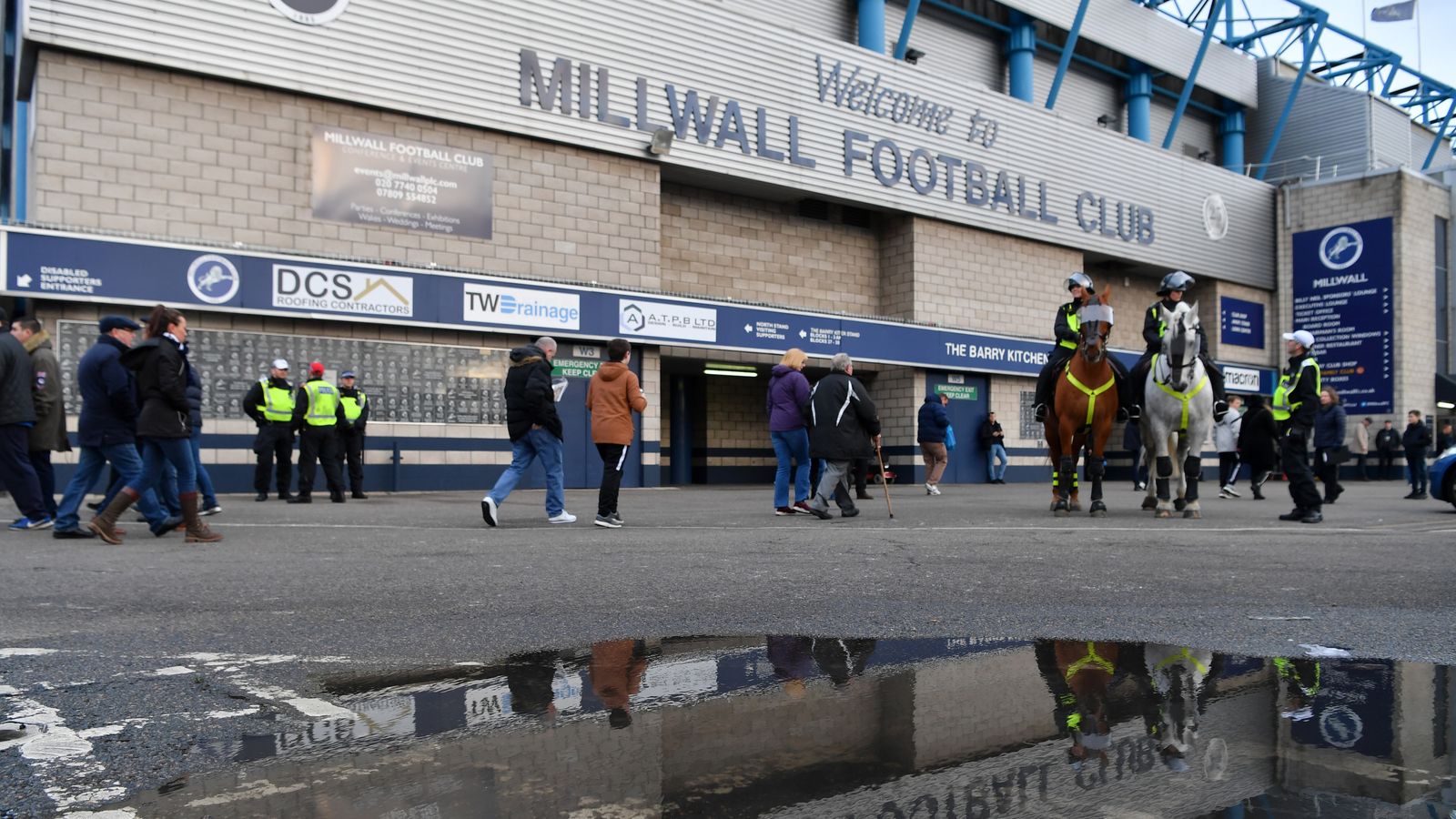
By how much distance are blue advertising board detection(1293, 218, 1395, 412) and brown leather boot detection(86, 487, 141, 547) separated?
3516 cm

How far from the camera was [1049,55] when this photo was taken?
33219 millimetres

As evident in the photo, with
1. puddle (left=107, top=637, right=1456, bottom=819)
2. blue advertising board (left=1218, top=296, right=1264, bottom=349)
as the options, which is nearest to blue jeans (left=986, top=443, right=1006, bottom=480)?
blue advertising board (left=1218, top=296, right=1264, bottom=349)

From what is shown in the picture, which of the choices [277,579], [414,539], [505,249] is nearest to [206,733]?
[277,579]

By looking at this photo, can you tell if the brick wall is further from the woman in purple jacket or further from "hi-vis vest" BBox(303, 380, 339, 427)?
the woman in purple jacket

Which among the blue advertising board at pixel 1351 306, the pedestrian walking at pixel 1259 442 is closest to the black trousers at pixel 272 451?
the pedestrian walking at pixel 1259 442

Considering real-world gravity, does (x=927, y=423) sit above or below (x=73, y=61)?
below

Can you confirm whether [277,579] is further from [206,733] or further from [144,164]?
[144,164]

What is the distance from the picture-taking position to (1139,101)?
35219mm

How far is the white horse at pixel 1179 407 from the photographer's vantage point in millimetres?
11508

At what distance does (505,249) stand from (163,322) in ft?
37.9

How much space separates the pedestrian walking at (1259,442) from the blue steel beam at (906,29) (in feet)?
44.3

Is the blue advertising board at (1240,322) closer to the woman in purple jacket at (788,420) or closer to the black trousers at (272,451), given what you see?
the woman in purple jacket at (788,420)

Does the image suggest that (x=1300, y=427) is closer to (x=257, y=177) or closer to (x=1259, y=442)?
(x=1259, y=442)

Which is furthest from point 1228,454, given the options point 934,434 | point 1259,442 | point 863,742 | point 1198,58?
point 863,742
